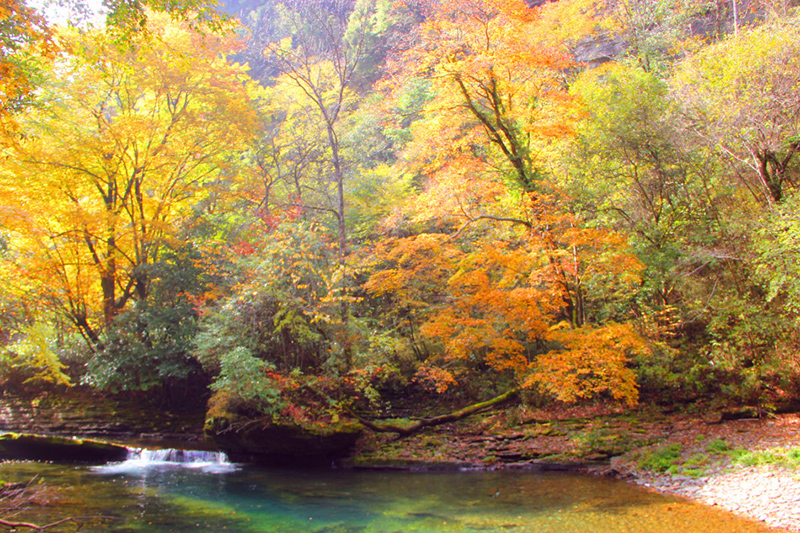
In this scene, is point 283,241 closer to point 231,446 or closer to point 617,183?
point 231,446

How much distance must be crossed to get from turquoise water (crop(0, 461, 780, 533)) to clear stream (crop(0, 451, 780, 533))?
0.05 feet

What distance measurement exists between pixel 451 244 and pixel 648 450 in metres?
6.18

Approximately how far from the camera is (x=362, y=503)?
731cm

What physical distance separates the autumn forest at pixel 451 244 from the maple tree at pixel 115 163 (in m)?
0.09

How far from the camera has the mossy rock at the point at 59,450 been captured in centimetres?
1087

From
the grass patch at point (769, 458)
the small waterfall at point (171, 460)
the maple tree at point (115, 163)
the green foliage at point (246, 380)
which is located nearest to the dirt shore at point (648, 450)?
the grass patch at point (769, 458)

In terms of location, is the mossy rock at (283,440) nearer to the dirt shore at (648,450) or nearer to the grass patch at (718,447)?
the dirt shore at (648,450)

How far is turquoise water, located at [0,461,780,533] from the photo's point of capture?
584 centimetres

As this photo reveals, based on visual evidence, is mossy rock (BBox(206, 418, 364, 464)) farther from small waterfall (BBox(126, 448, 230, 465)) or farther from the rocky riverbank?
the rocky riverbank

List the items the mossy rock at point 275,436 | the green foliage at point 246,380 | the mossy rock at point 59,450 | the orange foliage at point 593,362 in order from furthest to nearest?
the mossy rock at point 59,450, the mossy rock at point 275,436, the green foliage at point 246,380, the orange foliage at point 593,362

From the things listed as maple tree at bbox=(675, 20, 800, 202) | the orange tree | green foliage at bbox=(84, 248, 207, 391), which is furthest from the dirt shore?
green foliage at bbox=(84, 248, 207, 391)

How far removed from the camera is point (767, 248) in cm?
802

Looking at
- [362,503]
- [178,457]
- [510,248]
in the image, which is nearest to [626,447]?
[362,503]

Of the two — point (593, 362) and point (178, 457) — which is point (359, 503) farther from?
point (178, 457)
